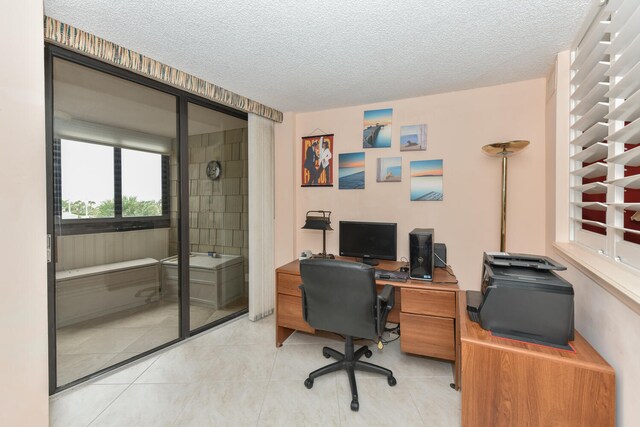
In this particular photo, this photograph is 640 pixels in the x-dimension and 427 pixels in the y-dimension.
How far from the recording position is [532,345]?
4.41ft

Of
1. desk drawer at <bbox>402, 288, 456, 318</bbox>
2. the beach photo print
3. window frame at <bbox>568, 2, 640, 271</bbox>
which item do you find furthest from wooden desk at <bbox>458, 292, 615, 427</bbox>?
the beach photo print

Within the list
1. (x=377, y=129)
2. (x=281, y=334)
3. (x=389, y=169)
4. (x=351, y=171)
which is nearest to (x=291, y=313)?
(x=281, y=334)

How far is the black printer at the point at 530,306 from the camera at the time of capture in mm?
1336

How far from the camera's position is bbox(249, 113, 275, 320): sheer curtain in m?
3.12

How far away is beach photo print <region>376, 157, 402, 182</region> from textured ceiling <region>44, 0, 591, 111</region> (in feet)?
2.44

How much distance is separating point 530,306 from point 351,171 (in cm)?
213

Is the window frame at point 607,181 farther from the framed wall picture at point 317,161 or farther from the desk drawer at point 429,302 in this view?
the framed wall picture at point 317,161

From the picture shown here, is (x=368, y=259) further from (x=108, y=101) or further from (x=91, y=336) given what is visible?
(x=108, y=101)

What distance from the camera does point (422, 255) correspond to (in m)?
2.26

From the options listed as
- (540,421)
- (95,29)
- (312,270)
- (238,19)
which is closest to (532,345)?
(540,421)

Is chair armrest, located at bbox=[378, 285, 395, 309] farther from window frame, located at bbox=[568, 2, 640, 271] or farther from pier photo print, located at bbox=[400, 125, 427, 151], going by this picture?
pier photo print, located at bbox=[400, 125, 427, 151]

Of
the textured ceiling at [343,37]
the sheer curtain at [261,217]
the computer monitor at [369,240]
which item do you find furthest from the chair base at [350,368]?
the textured ceiling at [343,37]

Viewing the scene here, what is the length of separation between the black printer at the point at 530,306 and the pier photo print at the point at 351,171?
1.80 m

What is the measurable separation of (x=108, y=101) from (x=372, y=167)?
8.18 ft
